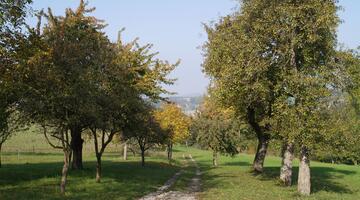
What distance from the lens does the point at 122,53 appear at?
135 ft

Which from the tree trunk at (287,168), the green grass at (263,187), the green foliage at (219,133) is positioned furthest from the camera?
the green foliage at (219,133)

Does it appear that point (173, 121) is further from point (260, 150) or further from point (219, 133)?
point (260, 150)

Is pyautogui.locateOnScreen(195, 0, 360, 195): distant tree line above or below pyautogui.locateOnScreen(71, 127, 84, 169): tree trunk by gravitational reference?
above

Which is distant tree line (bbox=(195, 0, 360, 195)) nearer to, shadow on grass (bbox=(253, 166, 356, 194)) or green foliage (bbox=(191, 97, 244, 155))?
shadow on grass (bbox=(253, 166, 356, 194))

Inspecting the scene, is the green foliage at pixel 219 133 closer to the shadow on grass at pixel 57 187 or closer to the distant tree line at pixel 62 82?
the distant tree line at pixel 62 82

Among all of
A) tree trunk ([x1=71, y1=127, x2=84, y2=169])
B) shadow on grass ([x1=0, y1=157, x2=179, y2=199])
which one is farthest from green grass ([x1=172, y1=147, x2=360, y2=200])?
tree trunk ([x1=71, y1=127, x2=84, y2=169])

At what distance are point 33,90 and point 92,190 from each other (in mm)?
7218

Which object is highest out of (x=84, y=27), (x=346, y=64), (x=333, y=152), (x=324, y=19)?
(x=84, y=27)

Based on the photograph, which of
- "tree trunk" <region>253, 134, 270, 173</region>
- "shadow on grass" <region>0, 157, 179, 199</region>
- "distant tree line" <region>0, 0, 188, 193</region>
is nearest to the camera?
"distant tree line" <region>0, 0, 188, 193</region>

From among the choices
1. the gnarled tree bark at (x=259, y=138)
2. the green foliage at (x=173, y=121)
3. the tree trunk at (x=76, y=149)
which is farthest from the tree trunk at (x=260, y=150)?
the green foliage at (x=173, y=121)

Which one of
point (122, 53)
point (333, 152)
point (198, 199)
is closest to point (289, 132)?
point (333, 152)

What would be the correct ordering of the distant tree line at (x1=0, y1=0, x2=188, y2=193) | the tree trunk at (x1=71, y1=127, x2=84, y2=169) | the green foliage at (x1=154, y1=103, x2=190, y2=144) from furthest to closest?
the green foliage at (x1=154, y1=103, x2=190, y2=144)
the tree trunk at (x1=71, y1=127, x2=84, y2=169)
the distant tree line at (x1=0, y1=0, x2=188, y2=193)

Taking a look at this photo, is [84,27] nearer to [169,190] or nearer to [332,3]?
[169,190]

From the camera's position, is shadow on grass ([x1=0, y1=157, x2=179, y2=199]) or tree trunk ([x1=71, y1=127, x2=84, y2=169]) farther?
tree trunk ([x1=71, y1=127, x2=84, y2=169])
